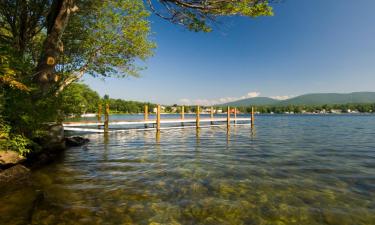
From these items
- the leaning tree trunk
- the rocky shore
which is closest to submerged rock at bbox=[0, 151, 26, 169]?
the rocky shore

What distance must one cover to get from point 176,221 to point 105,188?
2740 mm

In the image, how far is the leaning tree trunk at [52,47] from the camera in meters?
10.5

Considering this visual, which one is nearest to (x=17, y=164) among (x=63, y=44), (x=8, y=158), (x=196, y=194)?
(x=8, y=158)

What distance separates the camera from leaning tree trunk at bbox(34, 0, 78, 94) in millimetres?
10523

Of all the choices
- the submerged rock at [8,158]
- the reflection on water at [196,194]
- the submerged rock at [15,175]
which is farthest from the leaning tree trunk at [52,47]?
the submerged rock at [15,175]

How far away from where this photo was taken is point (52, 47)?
10.8 meters

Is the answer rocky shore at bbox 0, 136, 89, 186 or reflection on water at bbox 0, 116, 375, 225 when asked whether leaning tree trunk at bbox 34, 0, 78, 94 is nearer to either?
rocky shore at bbox 0, 136, 89, 186

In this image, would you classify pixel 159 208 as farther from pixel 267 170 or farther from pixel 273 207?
pixel 267 170

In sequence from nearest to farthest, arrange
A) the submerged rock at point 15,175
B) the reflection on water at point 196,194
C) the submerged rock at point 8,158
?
the reflection on water at point 196,194
the submerged rock at point 15,175
the submerged rock at point 8,158

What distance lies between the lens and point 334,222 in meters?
4.35

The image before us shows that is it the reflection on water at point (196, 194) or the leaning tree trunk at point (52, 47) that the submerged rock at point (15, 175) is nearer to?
the reflection on water at point (196, 194)

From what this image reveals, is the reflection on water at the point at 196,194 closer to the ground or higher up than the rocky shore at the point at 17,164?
closer to the ground

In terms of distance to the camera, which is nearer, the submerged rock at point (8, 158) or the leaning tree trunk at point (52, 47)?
the submerged rock at point (8, 158)

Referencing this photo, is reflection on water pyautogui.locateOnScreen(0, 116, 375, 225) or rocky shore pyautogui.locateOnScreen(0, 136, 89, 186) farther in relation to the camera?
rocky shore pyautogui.locateOnScreen(0, 136, 89, 186)
